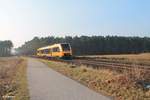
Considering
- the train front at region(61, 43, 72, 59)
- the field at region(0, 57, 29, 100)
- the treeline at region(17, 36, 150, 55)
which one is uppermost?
the treeline at region(17, 36, 150, 55)

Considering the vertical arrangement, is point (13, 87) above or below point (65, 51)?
below

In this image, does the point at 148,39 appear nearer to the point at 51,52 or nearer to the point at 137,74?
the point at 51,52

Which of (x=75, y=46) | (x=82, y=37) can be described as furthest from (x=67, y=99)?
(x=82, y=37)

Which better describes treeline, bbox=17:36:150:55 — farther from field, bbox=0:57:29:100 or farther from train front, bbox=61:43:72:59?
field, bbox=0:57:29:100

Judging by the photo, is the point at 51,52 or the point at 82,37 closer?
the point at 51,52

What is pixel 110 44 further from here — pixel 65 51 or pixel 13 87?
pixel 13 87

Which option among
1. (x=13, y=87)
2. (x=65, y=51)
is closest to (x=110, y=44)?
(x=65, y=51)

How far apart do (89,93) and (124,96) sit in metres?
1.77

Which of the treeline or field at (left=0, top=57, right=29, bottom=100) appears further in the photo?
the treeline

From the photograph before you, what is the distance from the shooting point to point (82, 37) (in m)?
169

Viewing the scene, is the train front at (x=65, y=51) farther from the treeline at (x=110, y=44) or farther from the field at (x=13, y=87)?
the treeline at (x=110, y=44)

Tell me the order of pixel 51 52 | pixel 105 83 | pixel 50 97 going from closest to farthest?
1. pixel 50 97
2. pixel 105 83
3. pixel 51 52

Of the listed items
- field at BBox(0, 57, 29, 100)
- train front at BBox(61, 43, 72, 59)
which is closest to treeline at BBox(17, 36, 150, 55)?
train front at BBox(61, 43, 72, 59)

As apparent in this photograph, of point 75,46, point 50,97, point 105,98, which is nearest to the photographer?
point 105,98
